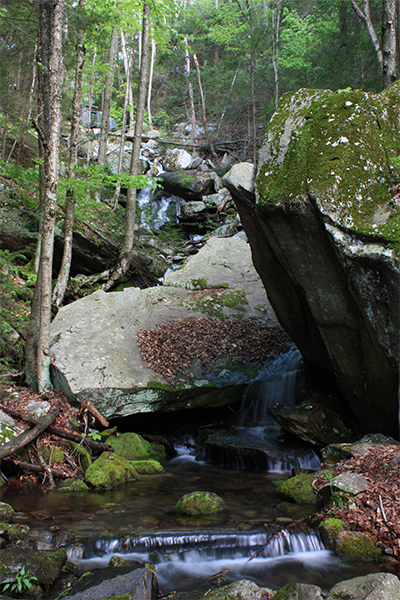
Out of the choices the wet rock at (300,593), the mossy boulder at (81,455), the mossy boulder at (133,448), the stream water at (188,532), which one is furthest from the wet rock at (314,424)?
the wet rock at (300,593)

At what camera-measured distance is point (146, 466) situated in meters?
7.04

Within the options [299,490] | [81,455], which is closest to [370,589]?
[299,490]

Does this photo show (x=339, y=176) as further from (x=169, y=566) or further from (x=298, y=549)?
(x=169, y=566)

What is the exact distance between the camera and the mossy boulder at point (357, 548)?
3.98 meters

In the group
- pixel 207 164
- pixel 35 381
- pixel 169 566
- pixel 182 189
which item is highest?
pixel 207 164

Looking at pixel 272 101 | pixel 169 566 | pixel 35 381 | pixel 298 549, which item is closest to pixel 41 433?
pixel 35 381

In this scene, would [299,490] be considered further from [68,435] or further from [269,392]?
[68,435]

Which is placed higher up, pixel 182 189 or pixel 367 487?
pixel 182 189

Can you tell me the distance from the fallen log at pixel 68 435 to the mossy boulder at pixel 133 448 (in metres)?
0.27

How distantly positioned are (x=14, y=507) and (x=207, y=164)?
24700 millimetres

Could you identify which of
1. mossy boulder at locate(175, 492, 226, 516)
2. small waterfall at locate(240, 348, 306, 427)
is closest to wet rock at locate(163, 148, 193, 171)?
small waterfall at locate(240, 348, 306, 427)

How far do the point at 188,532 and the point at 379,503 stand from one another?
2193mm

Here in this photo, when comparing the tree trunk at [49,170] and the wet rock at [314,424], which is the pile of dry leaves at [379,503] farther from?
the tree trunk at [49,170]

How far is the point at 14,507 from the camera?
5070mm
